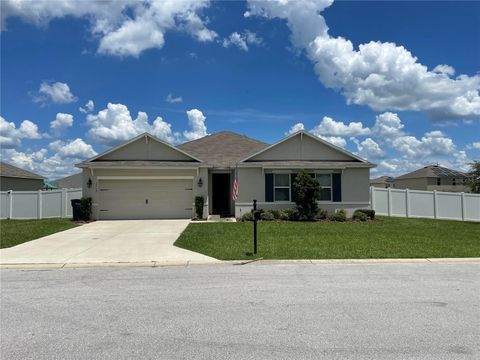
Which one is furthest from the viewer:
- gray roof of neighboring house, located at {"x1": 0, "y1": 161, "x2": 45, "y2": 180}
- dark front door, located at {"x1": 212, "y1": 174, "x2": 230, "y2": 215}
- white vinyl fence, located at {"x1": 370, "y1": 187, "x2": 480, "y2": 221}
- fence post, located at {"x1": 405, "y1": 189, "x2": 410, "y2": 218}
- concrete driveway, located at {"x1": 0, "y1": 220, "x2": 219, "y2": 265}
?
gray roof of neighboring house, located at {"x1": 0, "y1": 161, "x2": 45, "y2": 180}

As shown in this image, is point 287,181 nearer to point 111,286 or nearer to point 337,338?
point 111,286

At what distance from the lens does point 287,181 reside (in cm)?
2220

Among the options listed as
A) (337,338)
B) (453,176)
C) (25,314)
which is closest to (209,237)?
(25,314)

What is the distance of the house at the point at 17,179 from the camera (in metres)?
32.4

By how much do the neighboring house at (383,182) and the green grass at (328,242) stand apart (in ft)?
158

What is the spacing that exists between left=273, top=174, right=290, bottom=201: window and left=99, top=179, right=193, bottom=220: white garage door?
4668 mm

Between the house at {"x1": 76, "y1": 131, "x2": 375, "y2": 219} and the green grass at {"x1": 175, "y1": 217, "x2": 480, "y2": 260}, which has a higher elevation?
the house at {"x1": 76, "y1": 131, "x2": 375, "y2": 219}

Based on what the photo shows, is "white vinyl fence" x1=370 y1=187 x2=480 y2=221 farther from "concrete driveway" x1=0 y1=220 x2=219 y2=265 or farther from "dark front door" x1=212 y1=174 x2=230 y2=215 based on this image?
"concrete driveway" x1=0 y1=220 x2=219 y2=265

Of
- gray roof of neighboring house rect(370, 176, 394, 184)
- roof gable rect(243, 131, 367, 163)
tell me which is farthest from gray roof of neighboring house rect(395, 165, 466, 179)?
roof gable rect(243, 131, 367, 163)

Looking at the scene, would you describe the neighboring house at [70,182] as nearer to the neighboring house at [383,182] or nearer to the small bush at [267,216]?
the small bush at [267,216]

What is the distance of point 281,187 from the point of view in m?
22.2

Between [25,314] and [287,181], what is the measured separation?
686 inches

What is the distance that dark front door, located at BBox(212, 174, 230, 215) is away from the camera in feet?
80.9

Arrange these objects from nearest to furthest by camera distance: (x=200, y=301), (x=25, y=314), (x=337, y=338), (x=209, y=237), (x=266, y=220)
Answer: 1. (x=337, y=338)
2. (x=25, y=314)
3. (x=200, y=301)
4. (x=209, y=237)
5. (x=266, y=220)
